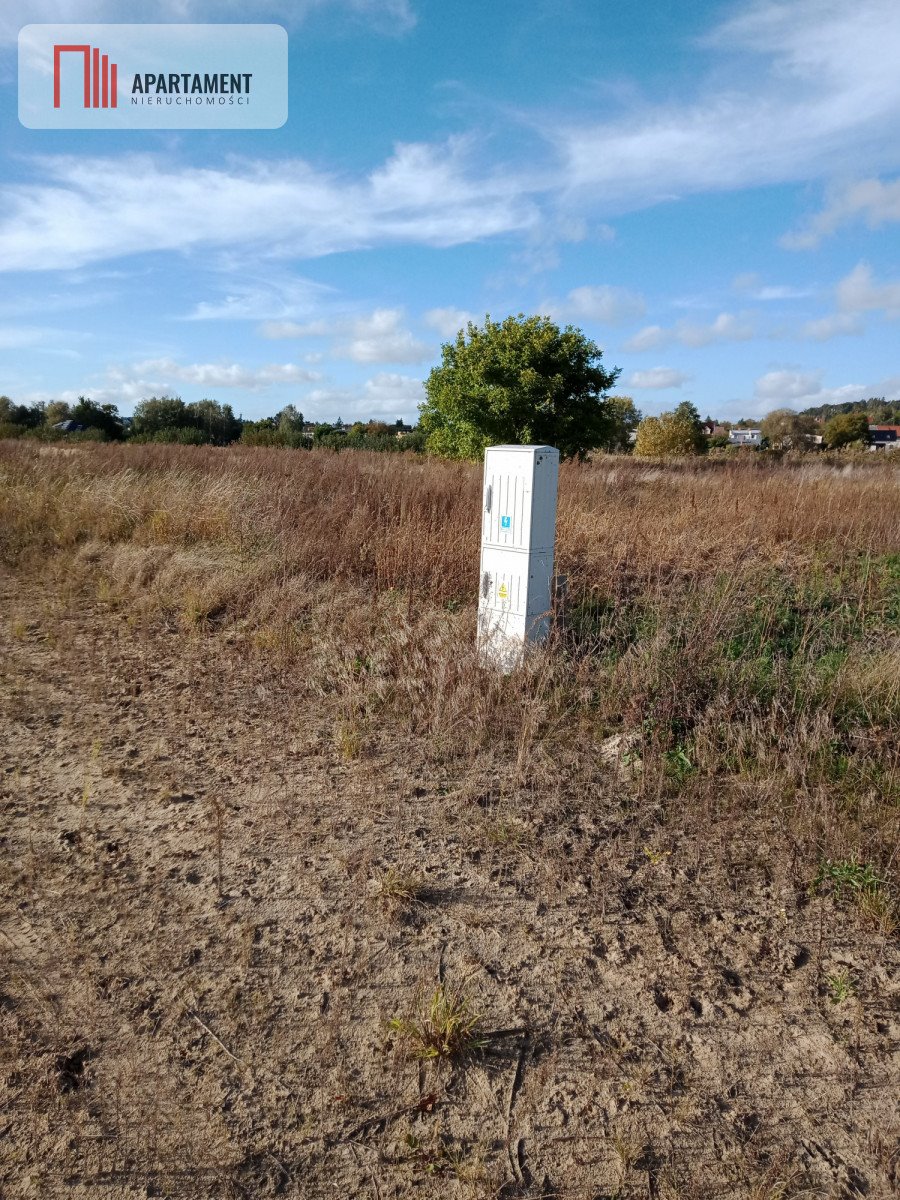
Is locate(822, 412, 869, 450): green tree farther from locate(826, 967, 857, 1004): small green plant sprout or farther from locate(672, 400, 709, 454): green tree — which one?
locate(826, 967, 857, 1004): small green plant sprout

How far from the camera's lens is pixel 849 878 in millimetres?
2859

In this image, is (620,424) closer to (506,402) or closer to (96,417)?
(506,402)

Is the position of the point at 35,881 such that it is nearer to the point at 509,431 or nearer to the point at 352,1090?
the point at 352,1090

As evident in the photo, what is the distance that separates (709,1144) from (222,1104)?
121 cm

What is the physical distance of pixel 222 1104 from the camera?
1992 millimetres

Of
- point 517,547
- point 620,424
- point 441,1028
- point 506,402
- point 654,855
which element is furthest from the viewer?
point 620,424

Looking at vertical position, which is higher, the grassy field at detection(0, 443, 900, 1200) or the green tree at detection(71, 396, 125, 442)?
the green tree at detection(71, 396, 125, 442)

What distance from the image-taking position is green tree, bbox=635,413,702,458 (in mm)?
34125

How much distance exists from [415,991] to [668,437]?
3438cm

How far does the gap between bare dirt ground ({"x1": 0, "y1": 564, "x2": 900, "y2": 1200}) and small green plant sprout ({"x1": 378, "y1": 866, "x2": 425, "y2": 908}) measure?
0.07 feet

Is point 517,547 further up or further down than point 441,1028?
further up

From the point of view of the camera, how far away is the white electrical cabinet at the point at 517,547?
15.0 ft

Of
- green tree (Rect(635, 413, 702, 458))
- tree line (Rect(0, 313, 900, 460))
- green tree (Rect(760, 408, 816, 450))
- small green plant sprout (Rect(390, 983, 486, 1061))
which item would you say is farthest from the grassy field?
green tree (Rect(760, 408, 816, 450))

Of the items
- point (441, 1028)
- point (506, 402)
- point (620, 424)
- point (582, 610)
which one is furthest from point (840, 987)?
point (620, 424)
